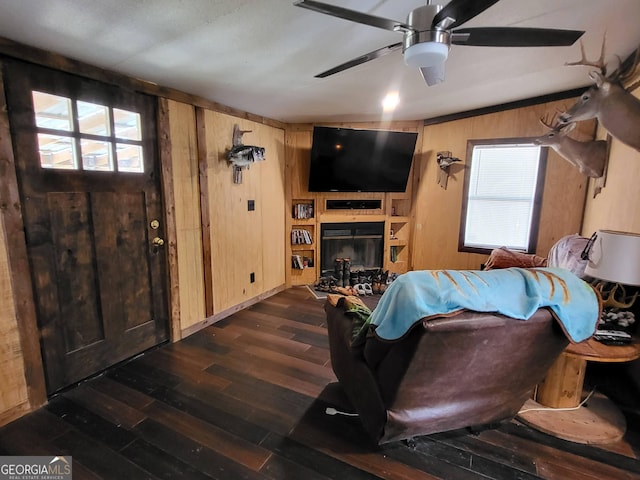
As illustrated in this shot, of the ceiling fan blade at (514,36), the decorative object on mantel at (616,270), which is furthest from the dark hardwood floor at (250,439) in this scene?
the ceiling fan blade at (514,36)

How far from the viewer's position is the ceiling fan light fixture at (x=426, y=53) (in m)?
1.38

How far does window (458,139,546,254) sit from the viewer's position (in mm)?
3574

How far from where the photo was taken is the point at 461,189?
404 centimetres

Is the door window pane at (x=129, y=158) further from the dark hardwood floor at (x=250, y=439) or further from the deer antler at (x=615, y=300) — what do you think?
the deer antler at (x=615, y=300)

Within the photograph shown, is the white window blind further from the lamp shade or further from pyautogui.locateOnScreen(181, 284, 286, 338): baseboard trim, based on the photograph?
pyautogui.locateOnScreen(181, 284, 286, 338): baseboard trim

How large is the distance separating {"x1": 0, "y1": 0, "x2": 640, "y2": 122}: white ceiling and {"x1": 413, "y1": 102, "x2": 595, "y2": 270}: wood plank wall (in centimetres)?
44

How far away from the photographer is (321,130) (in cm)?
399

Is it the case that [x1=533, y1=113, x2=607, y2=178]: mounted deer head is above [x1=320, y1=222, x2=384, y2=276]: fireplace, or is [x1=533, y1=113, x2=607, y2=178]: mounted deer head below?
above

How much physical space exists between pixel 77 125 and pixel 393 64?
235cm

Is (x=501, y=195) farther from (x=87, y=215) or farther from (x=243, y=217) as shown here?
(x=87, y=215)

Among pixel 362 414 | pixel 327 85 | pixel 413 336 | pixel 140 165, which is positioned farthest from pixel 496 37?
pixel 140 165

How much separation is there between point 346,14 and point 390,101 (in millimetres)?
2262

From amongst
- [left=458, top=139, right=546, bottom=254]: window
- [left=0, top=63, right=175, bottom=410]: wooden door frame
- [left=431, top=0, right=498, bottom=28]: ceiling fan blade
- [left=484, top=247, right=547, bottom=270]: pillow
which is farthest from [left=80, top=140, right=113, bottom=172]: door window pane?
[left=458, top=139, right=546, bottom=254]: window

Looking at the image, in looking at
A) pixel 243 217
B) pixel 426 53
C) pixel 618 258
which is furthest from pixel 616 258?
pixel 243 217
